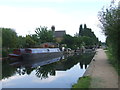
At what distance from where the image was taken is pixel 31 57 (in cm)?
4025

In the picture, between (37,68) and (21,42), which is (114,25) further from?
(21,42)

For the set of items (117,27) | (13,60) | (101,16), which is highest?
(101,16)

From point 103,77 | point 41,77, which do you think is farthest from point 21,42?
point 103,77

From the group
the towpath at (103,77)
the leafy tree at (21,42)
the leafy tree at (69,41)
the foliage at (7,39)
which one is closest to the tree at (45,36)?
the leafy tree at (69,41)

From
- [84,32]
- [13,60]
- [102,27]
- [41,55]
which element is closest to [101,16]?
[102,27]

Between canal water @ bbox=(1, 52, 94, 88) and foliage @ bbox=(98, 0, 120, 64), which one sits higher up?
foliage @ bbox=(98, 0, 120, 64)

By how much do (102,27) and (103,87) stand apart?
1355 centimetres

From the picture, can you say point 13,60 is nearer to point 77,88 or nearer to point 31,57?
point 31,57

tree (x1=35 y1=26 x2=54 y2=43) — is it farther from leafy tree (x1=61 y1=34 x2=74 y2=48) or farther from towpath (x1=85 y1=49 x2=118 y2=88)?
towpath (x1=85 y1=49 x2=118 y2=88)

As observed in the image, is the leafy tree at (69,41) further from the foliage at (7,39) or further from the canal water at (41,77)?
the canal water at (41,77)

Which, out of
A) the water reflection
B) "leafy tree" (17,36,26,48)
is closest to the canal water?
the water reflection

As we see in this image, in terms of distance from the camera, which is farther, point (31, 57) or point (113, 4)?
point (31, 57)

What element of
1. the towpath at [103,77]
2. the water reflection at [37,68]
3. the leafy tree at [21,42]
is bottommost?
the water reflection at [37,68]

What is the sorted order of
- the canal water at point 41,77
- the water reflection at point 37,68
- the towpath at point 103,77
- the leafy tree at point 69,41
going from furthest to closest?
the leafy tree at point 69,41 → the water reflection at point 37,68 → the canal water at point 41,77 → the towpath at point 103,77
